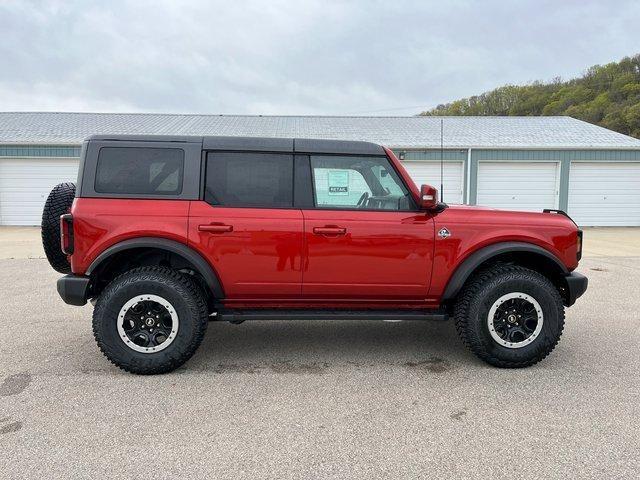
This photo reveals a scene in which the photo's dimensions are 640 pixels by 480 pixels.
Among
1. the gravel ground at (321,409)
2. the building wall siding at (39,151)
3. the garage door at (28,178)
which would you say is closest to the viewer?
the gravel ground at (321,409)

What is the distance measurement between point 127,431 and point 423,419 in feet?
5.93

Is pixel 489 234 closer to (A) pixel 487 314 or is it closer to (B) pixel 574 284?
(A) pixel 487 314

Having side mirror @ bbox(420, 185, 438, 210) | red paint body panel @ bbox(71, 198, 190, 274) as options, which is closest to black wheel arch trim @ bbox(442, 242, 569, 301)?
side mirror @ bbox(420, 185, 438, 210)

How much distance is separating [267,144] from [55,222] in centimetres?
193

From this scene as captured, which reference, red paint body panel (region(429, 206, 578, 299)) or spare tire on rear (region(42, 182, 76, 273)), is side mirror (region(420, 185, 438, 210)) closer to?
red paint body panel (region(429, 206, 578, 299))

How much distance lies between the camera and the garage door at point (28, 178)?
50.6 ft

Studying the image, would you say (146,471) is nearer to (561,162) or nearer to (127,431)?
(127,431)

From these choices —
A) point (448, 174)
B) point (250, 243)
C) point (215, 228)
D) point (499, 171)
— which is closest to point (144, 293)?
point (215, 228)

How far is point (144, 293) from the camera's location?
352cm

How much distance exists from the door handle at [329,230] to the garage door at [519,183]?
43.5ft

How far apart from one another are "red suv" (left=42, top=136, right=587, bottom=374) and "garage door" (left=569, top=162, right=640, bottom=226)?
13.8 metres

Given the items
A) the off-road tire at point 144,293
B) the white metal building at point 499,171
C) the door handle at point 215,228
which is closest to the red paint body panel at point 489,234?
the door handle at point 215,228

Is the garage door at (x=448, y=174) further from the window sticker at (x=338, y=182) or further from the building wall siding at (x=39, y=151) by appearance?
the window sticker at (x=338, y=182)

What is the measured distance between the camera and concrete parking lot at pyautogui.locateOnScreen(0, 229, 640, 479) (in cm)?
241
